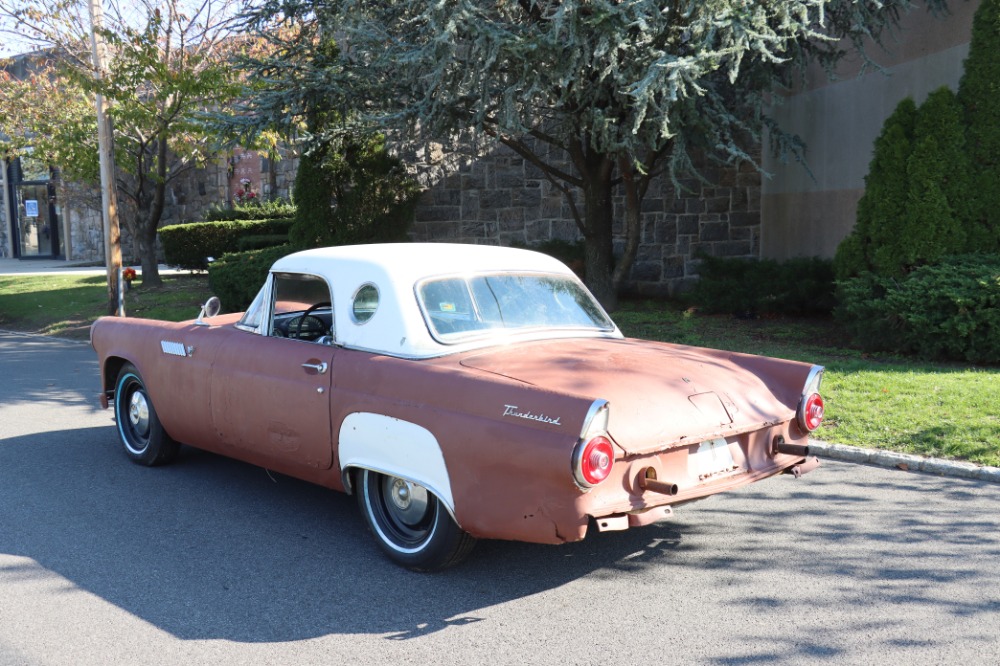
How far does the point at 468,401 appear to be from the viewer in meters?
4.24

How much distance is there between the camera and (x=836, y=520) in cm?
536

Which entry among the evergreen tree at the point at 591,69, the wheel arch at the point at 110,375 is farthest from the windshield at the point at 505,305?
the evergreen tree at the point at 591,69

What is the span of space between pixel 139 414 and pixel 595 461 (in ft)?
13.7

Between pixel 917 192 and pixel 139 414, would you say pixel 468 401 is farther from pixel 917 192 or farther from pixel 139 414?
pixel 917 192

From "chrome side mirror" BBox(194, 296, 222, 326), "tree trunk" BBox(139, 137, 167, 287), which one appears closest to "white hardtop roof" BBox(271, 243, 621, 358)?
"chrome side mirror" BBox(194, 296, 222, 326)

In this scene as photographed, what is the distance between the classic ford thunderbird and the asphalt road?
0.90 feet

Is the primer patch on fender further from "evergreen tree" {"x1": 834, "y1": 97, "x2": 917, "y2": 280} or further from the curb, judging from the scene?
"evergreen tree" {"x1": 834, "y1": 97, "x2": 917, "y2": 280}

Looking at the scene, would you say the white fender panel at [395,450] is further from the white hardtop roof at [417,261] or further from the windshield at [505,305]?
the white hardtop roof at [417,261]

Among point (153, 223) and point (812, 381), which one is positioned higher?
point (153, 223)

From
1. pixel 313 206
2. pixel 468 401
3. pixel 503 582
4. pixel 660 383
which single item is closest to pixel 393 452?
pixel 468 401

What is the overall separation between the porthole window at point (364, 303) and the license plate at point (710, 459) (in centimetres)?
189

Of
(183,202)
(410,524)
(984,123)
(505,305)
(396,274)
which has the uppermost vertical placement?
(984,123)

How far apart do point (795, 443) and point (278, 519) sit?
2.98 m

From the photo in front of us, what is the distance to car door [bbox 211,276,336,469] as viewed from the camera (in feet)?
16.5
